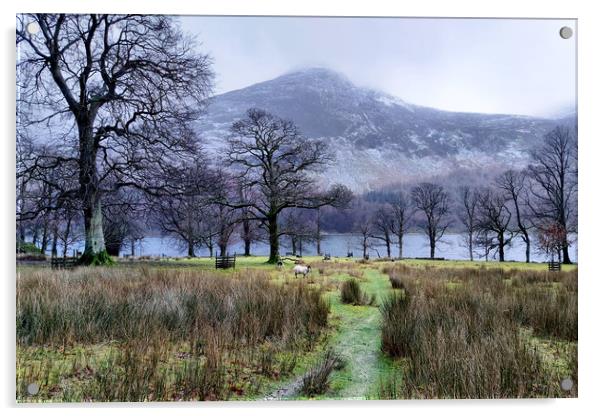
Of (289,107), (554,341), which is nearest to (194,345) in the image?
(289,107)

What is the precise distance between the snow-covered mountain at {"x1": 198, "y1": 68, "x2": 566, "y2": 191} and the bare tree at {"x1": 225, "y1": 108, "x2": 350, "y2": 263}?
10cm

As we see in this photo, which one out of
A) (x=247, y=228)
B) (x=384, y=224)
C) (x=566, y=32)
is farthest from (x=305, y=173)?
(x=566, y=32)

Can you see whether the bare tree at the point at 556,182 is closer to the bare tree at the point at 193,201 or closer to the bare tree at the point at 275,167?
the bare tree at the point at 275,167

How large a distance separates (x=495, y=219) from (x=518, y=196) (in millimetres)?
288

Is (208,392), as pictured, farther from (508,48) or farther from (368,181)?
(508,48)

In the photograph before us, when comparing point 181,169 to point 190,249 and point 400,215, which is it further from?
point 400,215

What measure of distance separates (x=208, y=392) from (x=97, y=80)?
105 inches

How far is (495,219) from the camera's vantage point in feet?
11.9

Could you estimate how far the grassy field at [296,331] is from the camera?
3113 mm

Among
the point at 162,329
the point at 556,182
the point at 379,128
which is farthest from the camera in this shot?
the point at 379,128

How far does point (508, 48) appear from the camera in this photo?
12.1 feet

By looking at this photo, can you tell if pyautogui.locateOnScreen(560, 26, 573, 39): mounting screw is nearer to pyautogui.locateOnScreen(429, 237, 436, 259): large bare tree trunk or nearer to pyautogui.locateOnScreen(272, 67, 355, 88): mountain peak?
pyautogui.locateOnScreen(272, 67, 355, 88): mountain peak

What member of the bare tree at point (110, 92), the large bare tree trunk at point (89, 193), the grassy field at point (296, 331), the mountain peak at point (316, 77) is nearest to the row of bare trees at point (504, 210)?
the grassy field at point (296, 331)

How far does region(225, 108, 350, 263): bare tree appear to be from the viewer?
3.65 meters
